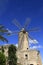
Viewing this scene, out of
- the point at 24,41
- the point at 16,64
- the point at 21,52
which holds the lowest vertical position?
the point at 16,64

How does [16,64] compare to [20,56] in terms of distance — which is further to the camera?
[20,56]

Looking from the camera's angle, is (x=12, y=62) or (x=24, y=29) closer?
(x=12, y=62)

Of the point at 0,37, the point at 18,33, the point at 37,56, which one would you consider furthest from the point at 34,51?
the point at 0,37

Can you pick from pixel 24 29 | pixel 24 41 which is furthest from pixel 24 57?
pixel 24 29

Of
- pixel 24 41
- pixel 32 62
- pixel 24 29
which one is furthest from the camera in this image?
pixel 24 29

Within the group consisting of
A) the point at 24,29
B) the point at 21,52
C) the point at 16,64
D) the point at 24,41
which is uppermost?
the point at 24,29

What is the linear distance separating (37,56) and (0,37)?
32861 mm

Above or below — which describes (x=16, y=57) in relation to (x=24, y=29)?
below

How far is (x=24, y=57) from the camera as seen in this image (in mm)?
67312

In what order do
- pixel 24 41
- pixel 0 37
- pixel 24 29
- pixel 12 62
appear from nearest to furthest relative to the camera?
pixel 0 37, pixel 12 62, pixel 24 41, pixel 24 29

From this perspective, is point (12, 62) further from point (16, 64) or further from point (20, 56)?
point (20, 56)

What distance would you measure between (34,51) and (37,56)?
2.25 metres

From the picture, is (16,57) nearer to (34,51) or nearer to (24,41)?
(34,51)

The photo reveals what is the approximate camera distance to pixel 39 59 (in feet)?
226
